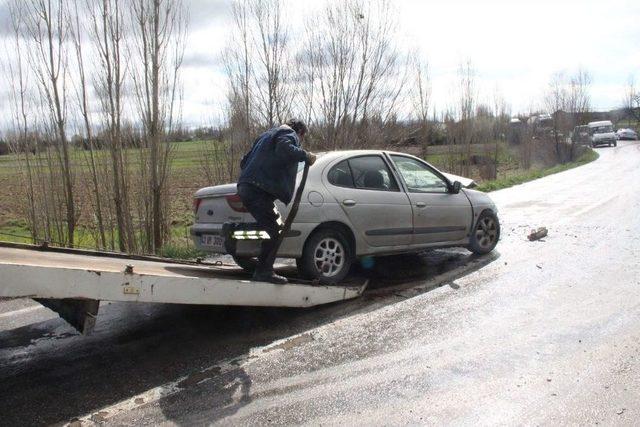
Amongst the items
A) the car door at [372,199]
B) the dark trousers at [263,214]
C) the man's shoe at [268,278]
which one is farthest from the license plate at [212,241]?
the car door at [372,199]

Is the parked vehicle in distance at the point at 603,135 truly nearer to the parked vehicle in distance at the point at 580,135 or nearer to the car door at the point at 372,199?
the parked vehicle in distance at the point at 580,135

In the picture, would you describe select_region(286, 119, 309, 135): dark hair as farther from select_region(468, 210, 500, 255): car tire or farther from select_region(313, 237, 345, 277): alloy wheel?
select_region(468, 210, 500, 255): car tire

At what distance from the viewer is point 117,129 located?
9.45 meters

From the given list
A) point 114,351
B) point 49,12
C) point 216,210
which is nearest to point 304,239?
point 216,210

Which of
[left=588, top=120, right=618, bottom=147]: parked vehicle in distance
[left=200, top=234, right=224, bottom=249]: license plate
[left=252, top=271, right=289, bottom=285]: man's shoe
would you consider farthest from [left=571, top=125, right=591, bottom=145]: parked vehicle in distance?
[left=252, top=271, right=289, bottom=285]: man's shoe

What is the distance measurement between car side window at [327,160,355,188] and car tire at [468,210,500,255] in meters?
2.32

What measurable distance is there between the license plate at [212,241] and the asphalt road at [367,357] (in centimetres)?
70

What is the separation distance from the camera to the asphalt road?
364 centimetres

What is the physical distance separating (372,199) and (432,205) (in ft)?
3.40

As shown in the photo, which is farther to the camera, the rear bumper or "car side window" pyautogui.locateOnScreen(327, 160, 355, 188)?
"car side window" pyautogui.locateOnScreen(327, 160, 355, 188)

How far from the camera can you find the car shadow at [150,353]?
12.5 feet

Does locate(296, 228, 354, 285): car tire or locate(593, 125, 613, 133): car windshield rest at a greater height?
locate(593, 125, 613, 133): car windshield

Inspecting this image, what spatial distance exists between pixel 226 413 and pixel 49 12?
813cm

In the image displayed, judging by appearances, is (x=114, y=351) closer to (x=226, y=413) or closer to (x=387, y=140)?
(x=226, y=413)
